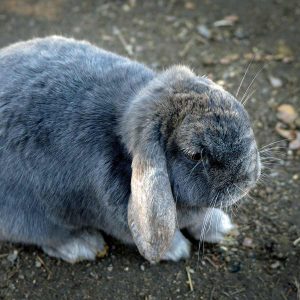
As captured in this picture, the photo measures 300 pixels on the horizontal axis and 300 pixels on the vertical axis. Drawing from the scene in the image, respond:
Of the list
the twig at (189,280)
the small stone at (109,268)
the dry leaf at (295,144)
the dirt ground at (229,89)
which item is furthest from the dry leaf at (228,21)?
the small stone at (109,268)

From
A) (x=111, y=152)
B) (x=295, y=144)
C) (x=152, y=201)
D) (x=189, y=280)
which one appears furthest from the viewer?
(x=295, y=144)

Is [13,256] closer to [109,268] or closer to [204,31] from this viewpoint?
[109,268]

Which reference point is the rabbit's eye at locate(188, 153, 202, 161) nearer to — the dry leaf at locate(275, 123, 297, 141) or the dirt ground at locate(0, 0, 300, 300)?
the dirt ground at locate(0, 0, 300, 300)

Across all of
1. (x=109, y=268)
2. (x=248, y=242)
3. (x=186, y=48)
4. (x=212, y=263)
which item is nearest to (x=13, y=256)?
(x=109, y=268)

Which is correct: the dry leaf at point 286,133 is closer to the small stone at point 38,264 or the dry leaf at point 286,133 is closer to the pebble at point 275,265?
the pebble at point 275,265

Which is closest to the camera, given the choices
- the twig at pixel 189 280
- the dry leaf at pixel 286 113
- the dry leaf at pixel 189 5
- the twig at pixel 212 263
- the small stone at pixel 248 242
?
the twig at pixel 189 280

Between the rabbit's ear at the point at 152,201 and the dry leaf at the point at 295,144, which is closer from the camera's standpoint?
the rabbit's ear at the point at 152,201
